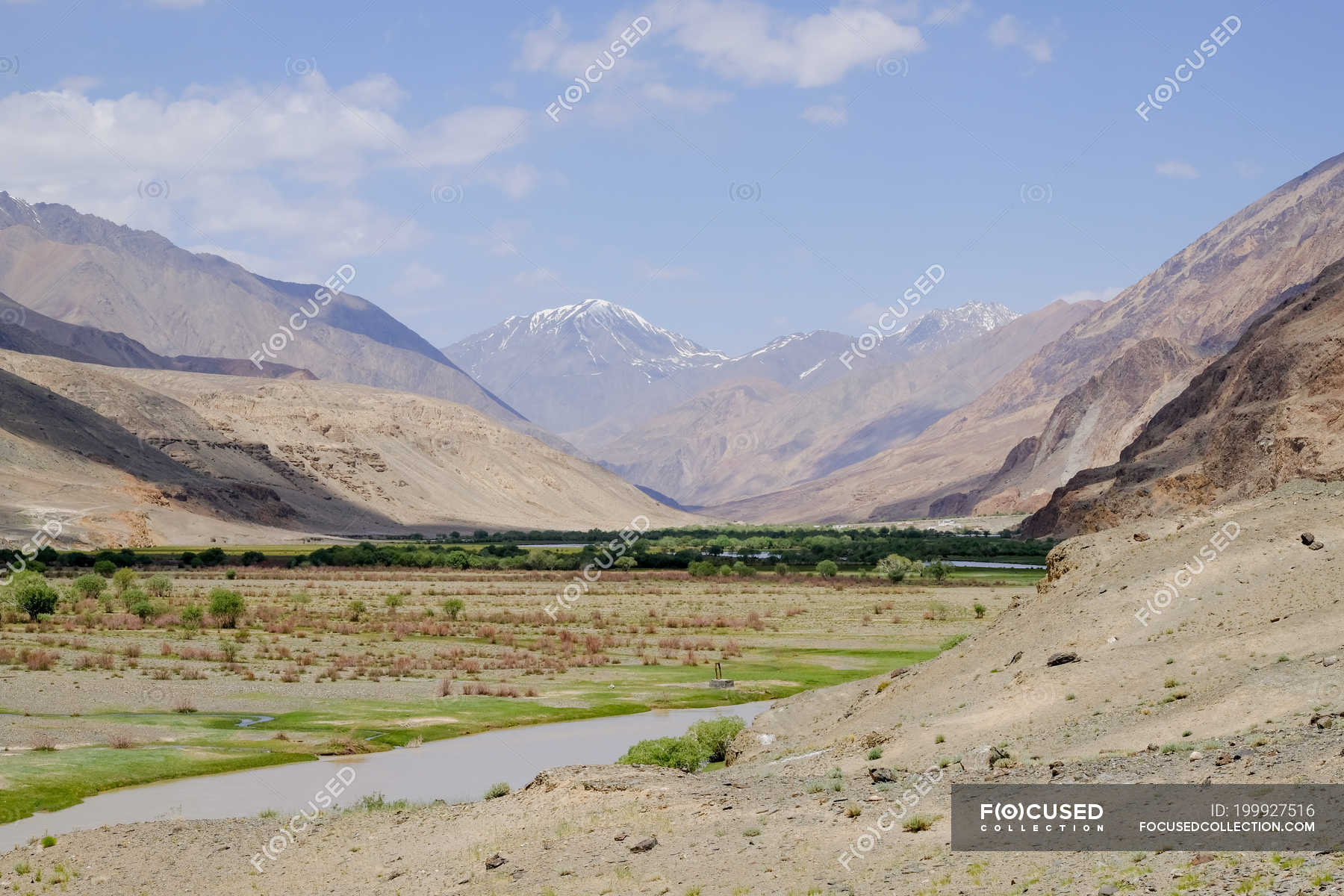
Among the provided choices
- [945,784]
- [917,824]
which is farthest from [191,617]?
[917,824]

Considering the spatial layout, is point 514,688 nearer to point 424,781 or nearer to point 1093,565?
point 424,781

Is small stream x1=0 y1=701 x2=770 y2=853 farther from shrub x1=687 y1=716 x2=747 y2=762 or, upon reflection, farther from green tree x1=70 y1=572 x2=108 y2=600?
green tree x1=70 y1=572 x2=108 y2=600

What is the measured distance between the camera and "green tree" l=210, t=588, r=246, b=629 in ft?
195

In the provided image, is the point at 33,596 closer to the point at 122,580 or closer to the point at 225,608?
the point at 225,608

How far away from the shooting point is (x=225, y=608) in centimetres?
5969

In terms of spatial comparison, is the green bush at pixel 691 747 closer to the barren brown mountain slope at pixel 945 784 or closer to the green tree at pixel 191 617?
the barren brown mountain slope at pixel 945 784

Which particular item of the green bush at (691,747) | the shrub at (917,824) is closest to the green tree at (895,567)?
the green bush at (691,747)

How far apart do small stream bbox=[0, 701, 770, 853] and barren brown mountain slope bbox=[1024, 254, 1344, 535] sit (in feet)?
176

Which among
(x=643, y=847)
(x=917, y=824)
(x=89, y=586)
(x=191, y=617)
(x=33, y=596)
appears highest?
(x=89, y=586)

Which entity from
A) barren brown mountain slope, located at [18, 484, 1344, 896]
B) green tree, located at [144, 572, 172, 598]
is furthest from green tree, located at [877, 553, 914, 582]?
barren brown mountain slope, located at [18, 484, 1344, 896]

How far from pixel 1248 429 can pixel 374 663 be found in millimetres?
75935

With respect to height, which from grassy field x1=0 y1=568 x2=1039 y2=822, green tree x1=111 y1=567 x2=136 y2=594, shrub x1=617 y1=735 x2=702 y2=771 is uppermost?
green tree x1=111 y1=567 x2=136 y2=594

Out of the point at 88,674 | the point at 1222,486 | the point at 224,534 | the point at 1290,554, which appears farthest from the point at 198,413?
the point at 1290,554

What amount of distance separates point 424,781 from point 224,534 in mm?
121308
